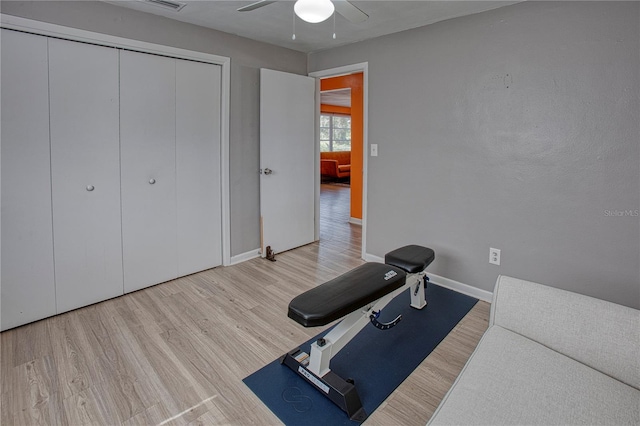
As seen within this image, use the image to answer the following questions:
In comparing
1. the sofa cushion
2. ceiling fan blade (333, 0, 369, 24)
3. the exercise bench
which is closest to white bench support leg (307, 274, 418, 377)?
the exercise bench

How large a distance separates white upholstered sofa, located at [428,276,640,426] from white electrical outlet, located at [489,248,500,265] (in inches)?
45.5

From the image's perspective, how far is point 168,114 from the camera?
2.91 m

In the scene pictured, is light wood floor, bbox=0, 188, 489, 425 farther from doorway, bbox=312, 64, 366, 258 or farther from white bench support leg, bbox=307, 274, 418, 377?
doorway, bbox=312, 64, 366, 258

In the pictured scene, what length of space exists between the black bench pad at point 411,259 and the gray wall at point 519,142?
49 centimetres

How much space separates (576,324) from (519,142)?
1.49 meters

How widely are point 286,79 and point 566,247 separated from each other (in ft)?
9.54

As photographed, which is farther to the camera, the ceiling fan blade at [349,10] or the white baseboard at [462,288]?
the white baseboard at [462,288]

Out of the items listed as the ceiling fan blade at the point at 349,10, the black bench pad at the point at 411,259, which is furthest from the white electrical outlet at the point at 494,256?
the ceiling fan blade at the point at 349,10

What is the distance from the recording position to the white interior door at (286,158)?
11.8ft

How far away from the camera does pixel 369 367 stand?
1981 millimetres

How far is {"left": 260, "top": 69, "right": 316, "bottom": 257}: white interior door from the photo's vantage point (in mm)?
3596

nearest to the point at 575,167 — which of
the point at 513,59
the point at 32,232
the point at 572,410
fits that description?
the point at 513,59

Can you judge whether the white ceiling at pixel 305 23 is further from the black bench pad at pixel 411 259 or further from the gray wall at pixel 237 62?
the black bench pad at pixel 411 259

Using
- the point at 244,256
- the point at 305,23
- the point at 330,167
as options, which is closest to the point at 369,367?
the point at 244,256
